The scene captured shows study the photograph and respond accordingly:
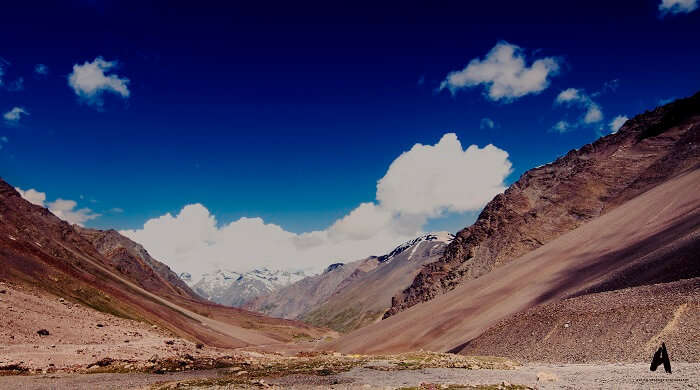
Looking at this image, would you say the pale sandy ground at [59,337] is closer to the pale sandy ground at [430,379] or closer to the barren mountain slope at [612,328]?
the pale sandy ground at [430,379]

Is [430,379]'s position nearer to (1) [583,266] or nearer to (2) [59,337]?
(2) [59,337]

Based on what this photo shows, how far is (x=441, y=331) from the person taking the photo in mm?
76125

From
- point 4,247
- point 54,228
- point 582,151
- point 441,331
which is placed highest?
point 582,151

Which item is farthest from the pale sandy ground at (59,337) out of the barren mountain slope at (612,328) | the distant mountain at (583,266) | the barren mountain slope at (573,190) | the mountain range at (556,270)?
the barren mountain slope at (573,190)

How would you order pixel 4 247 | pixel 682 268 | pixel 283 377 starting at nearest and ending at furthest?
pixel 283 377, pixel 682 268, pixel 4 247

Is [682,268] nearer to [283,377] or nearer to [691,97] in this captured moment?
[283,377]

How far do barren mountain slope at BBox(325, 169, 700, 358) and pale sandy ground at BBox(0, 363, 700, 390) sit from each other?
19976 millimetres

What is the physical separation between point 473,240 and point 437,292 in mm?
23041

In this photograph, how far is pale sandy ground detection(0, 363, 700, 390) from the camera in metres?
23.1

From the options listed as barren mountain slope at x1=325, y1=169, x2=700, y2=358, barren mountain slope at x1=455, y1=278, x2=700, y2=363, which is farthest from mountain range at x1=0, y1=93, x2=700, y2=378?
barren mountain slope at x1=325, y1=169, x2=700, y2=358

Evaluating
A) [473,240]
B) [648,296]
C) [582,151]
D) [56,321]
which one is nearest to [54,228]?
[56,321]
